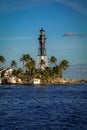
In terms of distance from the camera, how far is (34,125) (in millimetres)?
42375

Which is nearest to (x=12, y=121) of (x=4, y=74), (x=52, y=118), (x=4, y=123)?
(x=4, y=123)

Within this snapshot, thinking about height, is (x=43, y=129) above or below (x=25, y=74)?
below

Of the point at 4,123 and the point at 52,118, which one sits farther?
the point at 52,118

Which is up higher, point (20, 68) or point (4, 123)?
point (20, 68)

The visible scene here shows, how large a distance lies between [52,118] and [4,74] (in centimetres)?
14708

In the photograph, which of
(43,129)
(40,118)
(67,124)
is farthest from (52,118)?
(43,129)

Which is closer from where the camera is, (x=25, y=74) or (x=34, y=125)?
(x=34, y=125)

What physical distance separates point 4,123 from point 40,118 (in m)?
6.29

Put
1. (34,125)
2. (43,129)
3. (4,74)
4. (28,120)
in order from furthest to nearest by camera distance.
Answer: (4,74) → (28,120) → (34,125) → (43,129)

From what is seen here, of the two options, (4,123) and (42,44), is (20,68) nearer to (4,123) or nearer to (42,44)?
(42,44)

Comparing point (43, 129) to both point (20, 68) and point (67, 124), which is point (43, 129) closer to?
point (67, 124)

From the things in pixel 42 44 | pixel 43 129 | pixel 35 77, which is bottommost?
pixel 43 129

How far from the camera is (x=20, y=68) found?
198 metres

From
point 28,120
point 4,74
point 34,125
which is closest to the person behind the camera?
point 34,125
